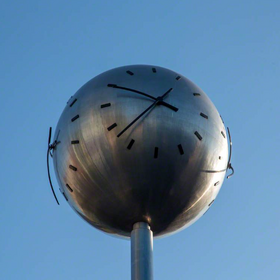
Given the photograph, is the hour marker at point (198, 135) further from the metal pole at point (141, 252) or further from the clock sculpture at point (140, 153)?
→ the metal pole at point (141, 252)

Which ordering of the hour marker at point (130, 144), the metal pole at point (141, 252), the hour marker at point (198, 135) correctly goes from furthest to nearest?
the hour marker at point (198, 135), the metal pole at point (141, 252), the hour marker at point (130, 144)

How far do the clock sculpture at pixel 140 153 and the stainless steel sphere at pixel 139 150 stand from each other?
0.07 ft

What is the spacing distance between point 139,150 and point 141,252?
2.28 metres

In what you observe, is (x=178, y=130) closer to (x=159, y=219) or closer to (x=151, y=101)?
(x=151, y=101)

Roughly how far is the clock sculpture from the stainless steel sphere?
0.07 feet

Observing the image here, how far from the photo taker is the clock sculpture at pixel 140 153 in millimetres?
14930

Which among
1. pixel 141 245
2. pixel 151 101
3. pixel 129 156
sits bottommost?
pixel 141 245

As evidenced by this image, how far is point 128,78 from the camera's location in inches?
619

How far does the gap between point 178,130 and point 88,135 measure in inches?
75.0

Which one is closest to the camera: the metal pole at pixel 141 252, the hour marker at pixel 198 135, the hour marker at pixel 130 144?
the hour marker at pixel 130 144

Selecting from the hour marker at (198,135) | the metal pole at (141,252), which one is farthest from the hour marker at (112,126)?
the metal pole at (141,252)

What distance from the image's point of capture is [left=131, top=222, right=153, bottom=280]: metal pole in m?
15.0

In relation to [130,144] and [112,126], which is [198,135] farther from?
[112,126]

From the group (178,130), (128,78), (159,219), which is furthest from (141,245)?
(128,78)
